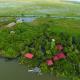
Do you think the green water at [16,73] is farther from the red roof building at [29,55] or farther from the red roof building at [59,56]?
the red roof building at [59,56]

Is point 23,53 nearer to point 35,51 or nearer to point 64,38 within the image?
point 35,51

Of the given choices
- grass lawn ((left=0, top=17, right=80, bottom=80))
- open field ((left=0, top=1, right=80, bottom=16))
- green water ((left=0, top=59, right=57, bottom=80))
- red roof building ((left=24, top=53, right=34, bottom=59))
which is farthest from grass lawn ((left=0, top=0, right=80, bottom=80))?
open field ((left=0, top=1, right=80, bottom=16))

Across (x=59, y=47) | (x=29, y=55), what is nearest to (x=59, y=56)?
(x=59, y=47)

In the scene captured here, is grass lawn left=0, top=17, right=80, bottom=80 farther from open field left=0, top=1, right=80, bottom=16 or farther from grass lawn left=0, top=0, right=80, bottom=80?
open field left=0, top=1, right=80, bottom=16

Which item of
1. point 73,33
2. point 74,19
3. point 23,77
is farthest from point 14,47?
point 74,19

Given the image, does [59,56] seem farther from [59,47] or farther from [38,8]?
[38,8]

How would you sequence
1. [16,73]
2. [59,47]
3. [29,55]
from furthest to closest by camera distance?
[59,47] → [29,55] → [16,73]

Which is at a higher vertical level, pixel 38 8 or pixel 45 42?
pixel 38 8

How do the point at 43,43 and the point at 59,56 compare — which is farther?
the point at 43,43
